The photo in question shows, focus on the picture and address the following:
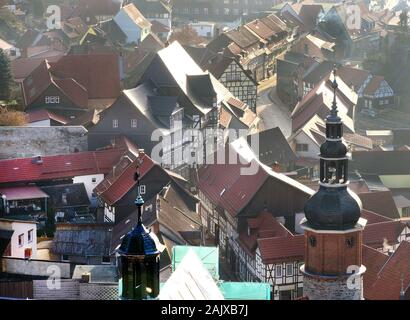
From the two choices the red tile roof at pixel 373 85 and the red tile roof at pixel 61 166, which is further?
the red tile roof at pixel 373 85

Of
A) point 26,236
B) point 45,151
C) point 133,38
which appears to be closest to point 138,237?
point 26,236

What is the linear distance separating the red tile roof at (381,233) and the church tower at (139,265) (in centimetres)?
1449

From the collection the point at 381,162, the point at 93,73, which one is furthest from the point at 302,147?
the point at 93,73

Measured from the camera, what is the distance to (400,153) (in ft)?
120

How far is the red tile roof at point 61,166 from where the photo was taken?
102 ft

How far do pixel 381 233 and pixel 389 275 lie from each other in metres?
3.55

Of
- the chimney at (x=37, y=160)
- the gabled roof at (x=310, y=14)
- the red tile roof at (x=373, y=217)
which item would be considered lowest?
the red tile roof at (x=373, y=217)

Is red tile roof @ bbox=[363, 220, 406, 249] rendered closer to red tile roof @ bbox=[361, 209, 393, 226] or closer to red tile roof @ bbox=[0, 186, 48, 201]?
red tile roof @ bbox=[361, 209, 393, 226]

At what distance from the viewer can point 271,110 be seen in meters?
48.2

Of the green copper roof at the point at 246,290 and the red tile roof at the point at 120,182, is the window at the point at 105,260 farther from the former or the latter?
the green copper roof at the point at 246,290

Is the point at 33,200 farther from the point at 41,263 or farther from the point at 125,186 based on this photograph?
the point at 41,263

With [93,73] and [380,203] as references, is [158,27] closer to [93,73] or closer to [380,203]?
[93,73]

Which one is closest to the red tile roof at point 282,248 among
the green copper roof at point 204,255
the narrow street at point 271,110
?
the green copper roof at point 204,255

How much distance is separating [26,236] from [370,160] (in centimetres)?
1509
